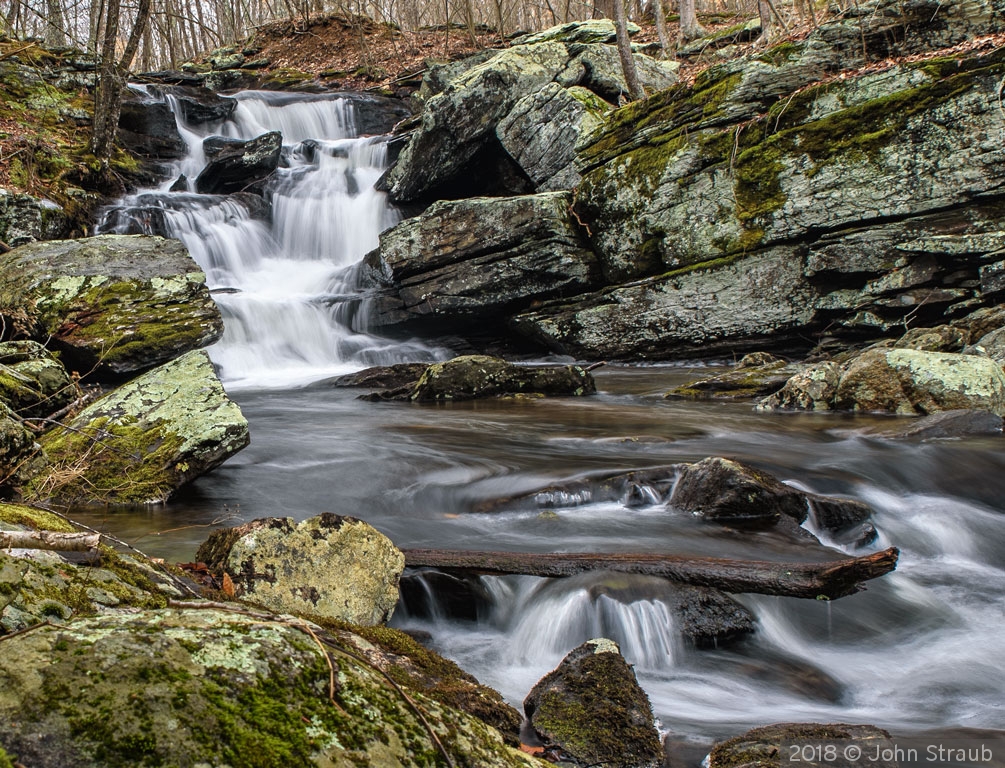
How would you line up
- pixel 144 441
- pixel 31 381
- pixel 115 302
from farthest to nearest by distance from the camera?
pixel 115 302 → pixel 31 381 → pixel 144 441

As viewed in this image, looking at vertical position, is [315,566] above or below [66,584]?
below

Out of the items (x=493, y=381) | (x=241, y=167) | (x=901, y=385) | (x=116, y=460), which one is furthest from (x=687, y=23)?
(x=116, y=460)

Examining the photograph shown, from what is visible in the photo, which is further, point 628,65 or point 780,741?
point 628,65

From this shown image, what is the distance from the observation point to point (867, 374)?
8.38 meters

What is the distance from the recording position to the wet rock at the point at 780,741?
229cm

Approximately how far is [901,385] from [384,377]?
7920 mm

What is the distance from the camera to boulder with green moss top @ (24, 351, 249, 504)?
16.8 feet

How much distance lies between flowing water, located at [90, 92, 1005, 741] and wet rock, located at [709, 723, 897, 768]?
1.48 ft

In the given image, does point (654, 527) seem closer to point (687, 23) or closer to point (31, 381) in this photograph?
point (31, 381)

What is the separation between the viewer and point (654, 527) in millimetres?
4883

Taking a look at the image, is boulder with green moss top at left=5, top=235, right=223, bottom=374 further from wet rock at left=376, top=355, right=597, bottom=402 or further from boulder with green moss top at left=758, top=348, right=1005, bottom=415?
boulder with green moss top at left=758, top=348, right=1005, bottom=415

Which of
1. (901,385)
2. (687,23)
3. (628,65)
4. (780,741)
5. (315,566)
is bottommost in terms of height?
(901,385)

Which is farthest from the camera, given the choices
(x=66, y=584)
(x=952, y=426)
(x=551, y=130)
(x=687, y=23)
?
(x=687, y=23)

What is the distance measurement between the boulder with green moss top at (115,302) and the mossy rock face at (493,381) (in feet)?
10.4
